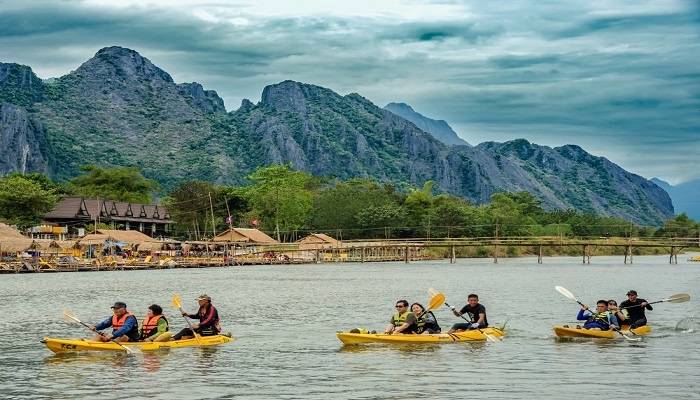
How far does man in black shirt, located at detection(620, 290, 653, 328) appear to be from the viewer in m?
32.3

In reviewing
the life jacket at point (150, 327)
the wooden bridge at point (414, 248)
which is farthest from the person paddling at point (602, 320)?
the wooden bridge at point (414, 248)

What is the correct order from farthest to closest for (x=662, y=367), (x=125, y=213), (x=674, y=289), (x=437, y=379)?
1. (x=125, y=213)
2. (x=674, y=289)
3. (x=662, y=367)
4. (x=437, y=379)

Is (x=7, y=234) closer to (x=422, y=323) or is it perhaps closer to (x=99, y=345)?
(x=99, y=345)

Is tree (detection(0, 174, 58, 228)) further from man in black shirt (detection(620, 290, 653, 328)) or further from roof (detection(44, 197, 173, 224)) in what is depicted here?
man in black shirt (detection(620, 290, 653, 328))

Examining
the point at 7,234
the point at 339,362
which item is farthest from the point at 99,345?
the point at 7,234

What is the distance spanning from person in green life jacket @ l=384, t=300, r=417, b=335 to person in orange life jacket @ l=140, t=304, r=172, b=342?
7124mm

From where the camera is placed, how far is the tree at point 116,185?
166500 millimetres

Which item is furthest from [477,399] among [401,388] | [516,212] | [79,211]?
[516,212]

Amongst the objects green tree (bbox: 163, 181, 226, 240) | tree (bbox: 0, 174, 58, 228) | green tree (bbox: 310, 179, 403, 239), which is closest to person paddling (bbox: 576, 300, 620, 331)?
tree (bbox: 0, 174, 58, 228)

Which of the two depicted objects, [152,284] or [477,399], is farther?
[152,284]

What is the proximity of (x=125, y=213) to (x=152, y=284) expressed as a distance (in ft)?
241

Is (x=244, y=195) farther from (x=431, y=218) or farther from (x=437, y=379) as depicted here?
(x=437, y=379)

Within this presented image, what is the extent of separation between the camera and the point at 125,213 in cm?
14262

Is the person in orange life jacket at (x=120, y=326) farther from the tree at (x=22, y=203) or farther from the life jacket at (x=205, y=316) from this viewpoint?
the tree at (x=22, y=203)
